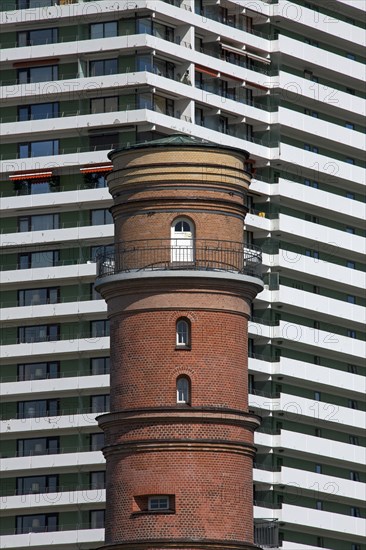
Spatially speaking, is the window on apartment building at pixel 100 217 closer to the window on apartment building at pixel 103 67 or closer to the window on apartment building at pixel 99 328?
the window on apartment building at pixel 99 328

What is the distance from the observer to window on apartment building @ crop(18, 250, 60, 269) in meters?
151

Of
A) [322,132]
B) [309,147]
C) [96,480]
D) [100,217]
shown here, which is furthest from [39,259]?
[322,132]

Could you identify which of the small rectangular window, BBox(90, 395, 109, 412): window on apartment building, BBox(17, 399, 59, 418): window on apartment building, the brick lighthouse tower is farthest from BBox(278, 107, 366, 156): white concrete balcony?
the small rectangular window

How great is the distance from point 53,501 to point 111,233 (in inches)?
587

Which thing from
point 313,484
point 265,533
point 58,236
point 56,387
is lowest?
point 265,533

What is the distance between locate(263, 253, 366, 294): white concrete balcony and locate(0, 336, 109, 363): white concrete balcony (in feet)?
41.0

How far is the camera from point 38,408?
150000mm

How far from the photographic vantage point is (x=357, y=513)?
533ft

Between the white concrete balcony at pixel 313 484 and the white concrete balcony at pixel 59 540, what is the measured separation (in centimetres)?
1086

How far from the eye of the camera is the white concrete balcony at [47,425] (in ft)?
486

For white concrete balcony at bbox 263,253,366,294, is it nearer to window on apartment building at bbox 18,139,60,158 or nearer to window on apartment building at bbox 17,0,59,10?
window on apartment building at bbox 18,139,60,158

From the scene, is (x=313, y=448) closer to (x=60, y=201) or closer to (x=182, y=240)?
(x=60, y=201)

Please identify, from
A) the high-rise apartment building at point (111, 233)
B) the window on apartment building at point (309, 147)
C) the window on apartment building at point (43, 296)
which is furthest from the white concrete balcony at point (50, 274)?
the window on apartment building at point (309, 147)

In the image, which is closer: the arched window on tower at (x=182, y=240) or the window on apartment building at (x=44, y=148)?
the arched window on tower at (x=182, y=240)
